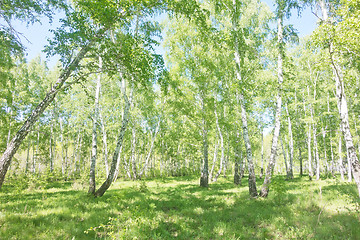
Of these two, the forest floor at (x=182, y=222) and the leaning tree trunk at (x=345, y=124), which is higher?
the leaning tree trunk at (x=345, y=124)

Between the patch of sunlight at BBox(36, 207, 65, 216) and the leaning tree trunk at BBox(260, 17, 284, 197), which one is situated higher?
the leaning tree trunk at BBox(260, 17, 284, 197)

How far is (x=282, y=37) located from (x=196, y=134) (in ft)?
52.0

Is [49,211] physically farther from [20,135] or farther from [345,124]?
[345,124]

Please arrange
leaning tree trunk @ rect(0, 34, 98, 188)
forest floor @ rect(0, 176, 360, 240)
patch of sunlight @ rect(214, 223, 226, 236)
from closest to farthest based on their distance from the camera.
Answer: forest floor @ rect(0, 176, 360, 240) < leaning tree trunk @ rect(0, 34, 98, 188) < patch of sunlight @ rect(214, 223, 226, 236)

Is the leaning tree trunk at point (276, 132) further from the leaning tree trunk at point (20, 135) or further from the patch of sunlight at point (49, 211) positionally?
the leaning tree trunk at point (20, 135)

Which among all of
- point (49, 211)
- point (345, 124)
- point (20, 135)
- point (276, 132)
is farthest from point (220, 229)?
point (20, 135)

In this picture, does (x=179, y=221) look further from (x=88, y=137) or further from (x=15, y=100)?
(x=88, y=137)

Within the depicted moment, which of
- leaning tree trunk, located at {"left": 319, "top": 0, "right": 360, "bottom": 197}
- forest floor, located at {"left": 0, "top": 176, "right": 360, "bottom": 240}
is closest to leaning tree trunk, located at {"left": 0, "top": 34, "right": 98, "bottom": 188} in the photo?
forest floor, located at {"left": 0, "top": 176, "right": 360, "bottom": 240}

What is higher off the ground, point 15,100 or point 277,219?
point 15,100

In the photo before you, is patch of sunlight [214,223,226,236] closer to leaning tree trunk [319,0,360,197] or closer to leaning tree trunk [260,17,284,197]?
leaning tree trunk [260,17,284,197]

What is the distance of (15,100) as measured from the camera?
1992cm

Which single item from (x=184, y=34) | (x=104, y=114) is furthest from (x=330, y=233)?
(x=104, y=114)

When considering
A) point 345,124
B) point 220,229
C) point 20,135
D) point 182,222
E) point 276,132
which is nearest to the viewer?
point 20,135

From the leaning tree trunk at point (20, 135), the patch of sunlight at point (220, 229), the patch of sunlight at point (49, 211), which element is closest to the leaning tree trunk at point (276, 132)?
the patch of sunlight at point (220, 229)
